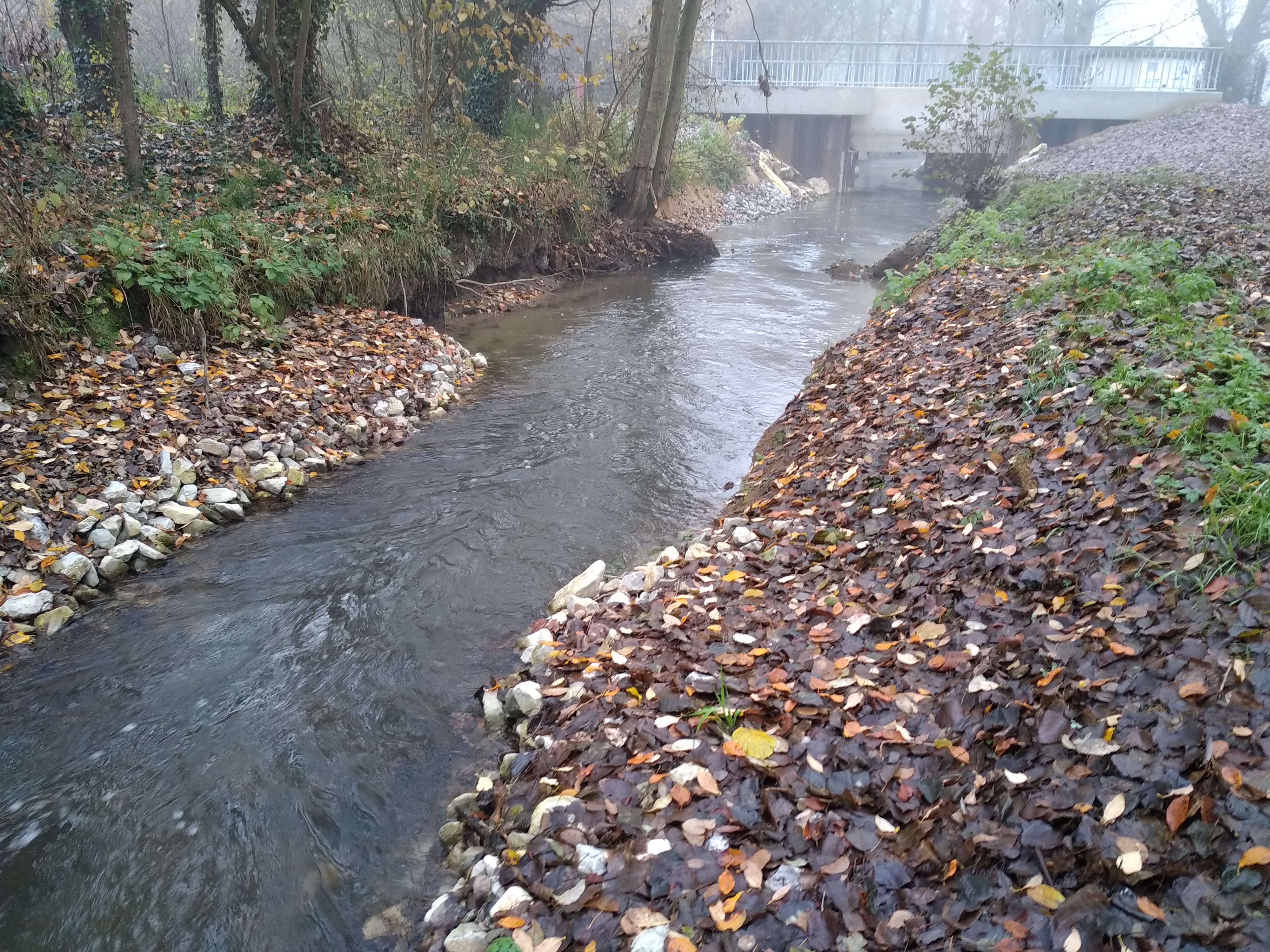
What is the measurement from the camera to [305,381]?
6676 millimetres

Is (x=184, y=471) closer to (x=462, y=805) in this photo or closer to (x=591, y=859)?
(x=462, y=805)

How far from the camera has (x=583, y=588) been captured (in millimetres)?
4273

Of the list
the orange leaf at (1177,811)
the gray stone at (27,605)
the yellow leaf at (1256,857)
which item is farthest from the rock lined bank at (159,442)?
the yellow leaf at (1256,857)

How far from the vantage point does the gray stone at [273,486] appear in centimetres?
553

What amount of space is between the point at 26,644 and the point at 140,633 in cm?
49

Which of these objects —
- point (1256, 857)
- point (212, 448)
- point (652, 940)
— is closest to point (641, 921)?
point (652, 940)

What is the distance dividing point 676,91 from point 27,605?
42.6 ft

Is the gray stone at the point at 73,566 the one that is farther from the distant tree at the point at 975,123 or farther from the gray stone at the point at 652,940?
the distant tree at the point at 975,123

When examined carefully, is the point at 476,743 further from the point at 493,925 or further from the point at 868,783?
the point at 868,783

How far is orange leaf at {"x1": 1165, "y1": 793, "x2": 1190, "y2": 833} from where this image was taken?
204cm

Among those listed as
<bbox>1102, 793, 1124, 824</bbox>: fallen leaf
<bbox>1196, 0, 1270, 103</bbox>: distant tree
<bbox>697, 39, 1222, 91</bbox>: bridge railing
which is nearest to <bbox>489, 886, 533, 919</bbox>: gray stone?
<bbox>1102, 793, 1124, 824</bbox>: fallen leaf

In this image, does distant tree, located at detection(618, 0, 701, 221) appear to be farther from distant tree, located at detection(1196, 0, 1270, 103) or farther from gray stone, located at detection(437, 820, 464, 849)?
distant tree, located at detection(1196, 0, 1270, 103)

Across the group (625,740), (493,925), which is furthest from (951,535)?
(493,925)

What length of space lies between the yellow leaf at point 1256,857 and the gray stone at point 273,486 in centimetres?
542
